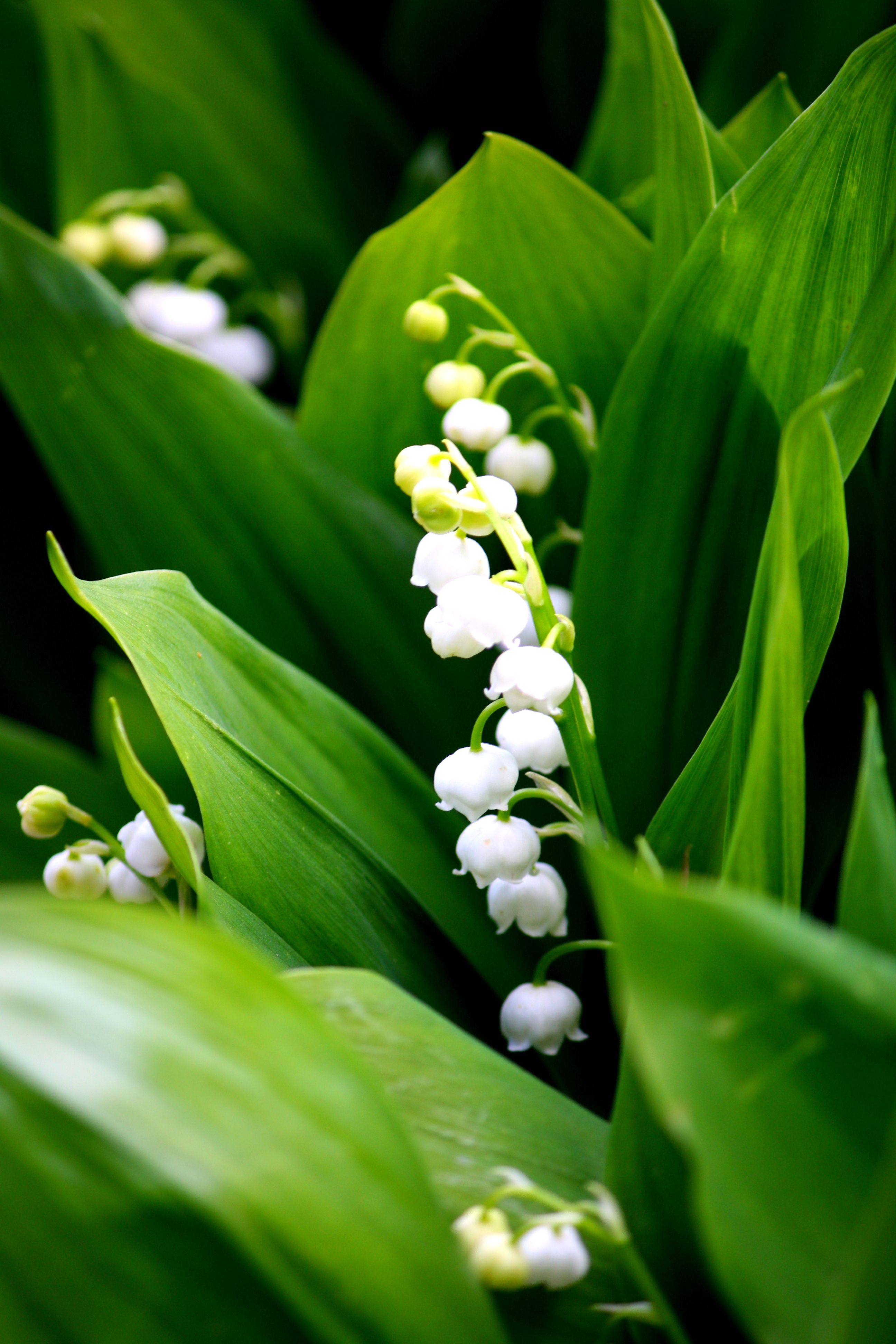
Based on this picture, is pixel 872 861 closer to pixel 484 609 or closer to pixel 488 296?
pixel 484 609

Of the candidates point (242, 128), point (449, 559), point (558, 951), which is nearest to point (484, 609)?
point (449, 559)

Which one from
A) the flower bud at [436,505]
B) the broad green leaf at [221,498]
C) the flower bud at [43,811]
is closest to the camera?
the flower bud at [436,505]

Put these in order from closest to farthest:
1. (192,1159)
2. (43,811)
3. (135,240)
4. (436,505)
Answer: (192,1159) < (436,505) < (43,811) < (135,240)

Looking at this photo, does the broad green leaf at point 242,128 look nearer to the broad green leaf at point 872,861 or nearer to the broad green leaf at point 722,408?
the broad green leaf at point 722,408

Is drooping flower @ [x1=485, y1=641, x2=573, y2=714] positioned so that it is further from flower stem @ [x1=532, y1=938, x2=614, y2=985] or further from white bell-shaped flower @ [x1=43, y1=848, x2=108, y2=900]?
white bell-shaped flower @ [x1=43, y1=848, x2=108, y2=900]

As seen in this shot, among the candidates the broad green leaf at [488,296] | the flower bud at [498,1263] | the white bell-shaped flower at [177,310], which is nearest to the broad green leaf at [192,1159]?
the flower bud at [498,1263]

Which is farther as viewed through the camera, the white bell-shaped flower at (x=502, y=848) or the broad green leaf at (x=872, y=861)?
the white bell-shaped flower at (x=502, y=848)

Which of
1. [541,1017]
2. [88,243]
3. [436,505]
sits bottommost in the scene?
[541,1017]
